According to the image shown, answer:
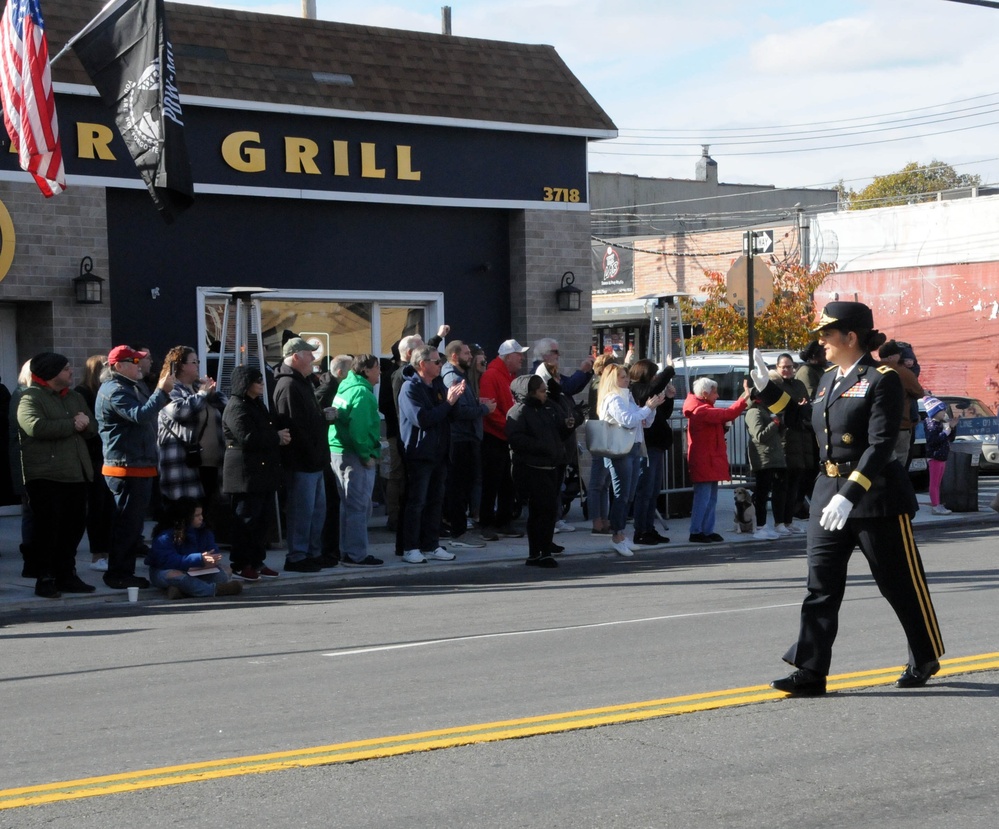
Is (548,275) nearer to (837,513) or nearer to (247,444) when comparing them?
(247,444)

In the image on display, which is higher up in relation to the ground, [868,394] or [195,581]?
[868,394]

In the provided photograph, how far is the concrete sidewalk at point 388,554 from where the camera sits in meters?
11.7

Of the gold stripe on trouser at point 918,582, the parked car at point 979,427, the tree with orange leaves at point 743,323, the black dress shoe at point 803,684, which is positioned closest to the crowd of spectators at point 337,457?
the gold stripe on trouser at point 918,582

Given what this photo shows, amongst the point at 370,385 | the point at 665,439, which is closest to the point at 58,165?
the point at 370,385

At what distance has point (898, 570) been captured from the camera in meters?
7.05

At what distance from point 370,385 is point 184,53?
6.15 m

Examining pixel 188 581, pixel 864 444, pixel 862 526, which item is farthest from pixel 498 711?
pixel 188 581

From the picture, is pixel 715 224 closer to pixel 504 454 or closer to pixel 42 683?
pixel 504 454

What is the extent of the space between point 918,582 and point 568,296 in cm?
1275

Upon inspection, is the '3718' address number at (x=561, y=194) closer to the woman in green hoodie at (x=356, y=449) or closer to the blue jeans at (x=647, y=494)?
the blue jeans at (x=647, y=494)

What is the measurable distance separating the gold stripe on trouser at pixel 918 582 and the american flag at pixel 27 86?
372 inches

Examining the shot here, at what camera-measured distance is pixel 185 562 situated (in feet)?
38.6

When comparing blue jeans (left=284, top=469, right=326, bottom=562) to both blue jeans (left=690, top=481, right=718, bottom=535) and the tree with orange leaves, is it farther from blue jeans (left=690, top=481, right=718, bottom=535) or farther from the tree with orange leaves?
the tree with orange leaves

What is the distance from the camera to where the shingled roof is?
17.1m
